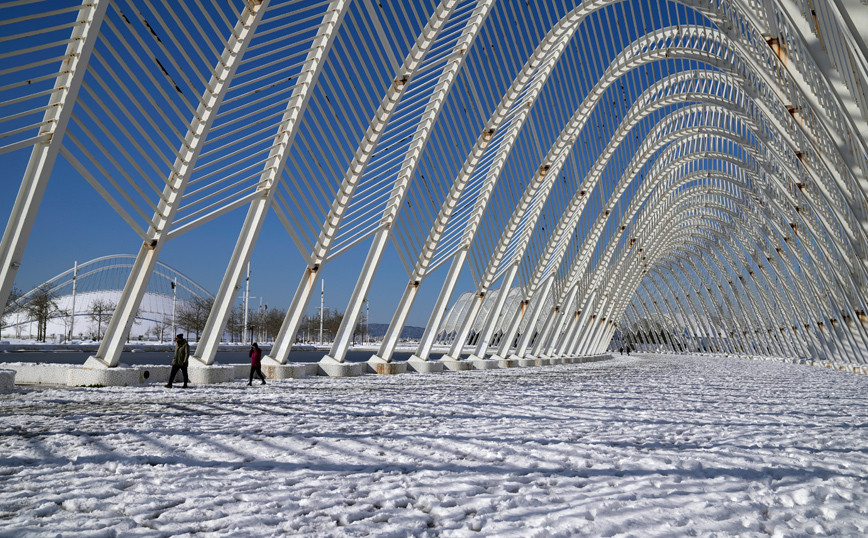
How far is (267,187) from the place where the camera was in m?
12.9

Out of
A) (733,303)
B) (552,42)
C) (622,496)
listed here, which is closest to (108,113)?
(622,496)

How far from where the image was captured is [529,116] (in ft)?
69.6

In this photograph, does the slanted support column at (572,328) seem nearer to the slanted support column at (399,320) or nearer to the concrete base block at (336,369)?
the slanted support column at (399,320)

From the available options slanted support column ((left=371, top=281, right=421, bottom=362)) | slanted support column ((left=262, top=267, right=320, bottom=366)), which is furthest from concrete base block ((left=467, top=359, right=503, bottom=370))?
slanted support column ((left=262, top=267, right=320, bottom=366))

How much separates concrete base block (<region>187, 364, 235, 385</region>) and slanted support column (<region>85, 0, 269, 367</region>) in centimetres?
236

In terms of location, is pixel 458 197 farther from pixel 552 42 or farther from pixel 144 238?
pixel 144 238

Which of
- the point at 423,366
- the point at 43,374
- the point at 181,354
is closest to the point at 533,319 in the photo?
the point at 423,366

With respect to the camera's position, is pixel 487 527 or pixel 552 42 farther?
pixel 552 42

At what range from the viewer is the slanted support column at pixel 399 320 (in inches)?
729

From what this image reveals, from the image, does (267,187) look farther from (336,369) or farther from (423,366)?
(423,366)

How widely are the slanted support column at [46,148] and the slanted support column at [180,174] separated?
7.03 ft

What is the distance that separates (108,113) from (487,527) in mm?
8326

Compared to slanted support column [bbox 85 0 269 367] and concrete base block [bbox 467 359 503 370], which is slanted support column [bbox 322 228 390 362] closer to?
slanted support column [bbox 85 0 269 367]

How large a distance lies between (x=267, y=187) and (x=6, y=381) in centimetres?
547
